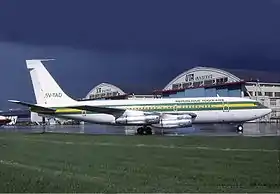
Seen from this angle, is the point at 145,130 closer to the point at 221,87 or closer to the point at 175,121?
the point at 175,121

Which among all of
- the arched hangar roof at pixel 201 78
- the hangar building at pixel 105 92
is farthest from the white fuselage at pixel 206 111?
the hangar building at pixel 105 92

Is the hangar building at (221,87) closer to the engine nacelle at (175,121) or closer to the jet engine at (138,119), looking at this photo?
the engine nacelle at (175,121)

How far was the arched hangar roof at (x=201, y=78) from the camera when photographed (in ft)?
357

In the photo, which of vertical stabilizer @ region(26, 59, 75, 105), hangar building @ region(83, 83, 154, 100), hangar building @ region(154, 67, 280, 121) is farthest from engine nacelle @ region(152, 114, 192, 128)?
hangar building @ region(83, 83, 154, 100)

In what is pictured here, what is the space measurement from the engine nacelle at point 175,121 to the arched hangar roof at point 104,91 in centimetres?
10469

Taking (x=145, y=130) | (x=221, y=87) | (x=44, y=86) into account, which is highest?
(x=221, y=87)

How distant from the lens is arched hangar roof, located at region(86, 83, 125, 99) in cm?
14825

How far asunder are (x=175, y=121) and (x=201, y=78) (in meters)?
75.6

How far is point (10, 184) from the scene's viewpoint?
10.4 metres

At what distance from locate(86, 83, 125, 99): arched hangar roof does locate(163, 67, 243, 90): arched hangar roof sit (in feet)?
88.1

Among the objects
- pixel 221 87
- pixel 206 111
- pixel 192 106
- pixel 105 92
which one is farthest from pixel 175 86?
pixel 192 106

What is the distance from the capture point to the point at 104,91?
15375 cm

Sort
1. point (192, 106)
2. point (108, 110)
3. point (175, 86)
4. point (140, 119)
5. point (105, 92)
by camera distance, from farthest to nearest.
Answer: point (105, 92) < point (175, 86) < point (108, 110) < point (192, 106) < point (140, 119)

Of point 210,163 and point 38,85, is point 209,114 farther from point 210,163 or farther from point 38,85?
point 210,163
